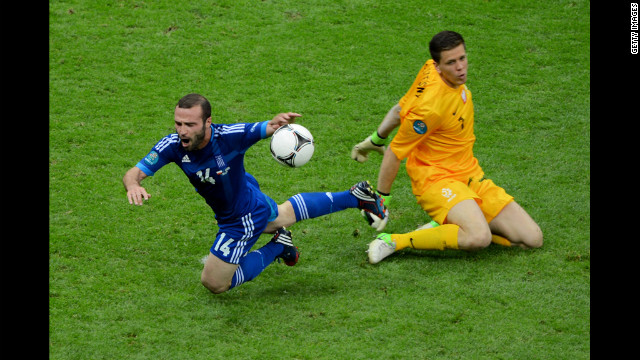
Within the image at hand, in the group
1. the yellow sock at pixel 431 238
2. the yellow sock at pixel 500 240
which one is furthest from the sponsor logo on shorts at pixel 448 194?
the yellow sock at pixel 500 240

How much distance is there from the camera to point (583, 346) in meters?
5.04

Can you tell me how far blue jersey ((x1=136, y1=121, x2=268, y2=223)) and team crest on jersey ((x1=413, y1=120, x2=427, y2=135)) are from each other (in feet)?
4.18

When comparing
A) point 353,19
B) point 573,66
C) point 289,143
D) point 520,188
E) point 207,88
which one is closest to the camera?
point 289,143

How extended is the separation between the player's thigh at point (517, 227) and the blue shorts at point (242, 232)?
1.99 meters

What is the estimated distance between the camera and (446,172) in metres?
6.31

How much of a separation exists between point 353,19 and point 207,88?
2608 millimetres

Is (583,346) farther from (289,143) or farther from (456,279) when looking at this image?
(289,143)

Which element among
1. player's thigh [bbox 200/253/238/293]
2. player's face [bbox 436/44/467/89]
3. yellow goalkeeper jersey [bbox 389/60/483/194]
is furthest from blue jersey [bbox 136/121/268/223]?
player's face [bbox 436/44/467/89]

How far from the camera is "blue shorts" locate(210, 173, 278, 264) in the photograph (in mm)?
5723

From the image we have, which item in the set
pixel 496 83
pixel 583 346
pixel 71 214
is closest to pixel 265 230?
pixel 71 214

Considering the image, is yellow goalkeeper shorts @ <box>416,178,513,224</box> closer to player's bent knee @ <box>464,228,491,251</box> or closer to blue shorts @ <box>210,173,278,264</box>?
player's bent knee @ <box>464,228,491,251</box>

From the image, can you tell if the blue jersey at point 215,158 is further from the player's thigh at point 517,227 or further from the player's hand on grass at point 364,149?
the player's thigh at point 517,227

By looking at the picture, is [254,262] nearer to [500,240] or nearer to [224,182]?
[224,182]
